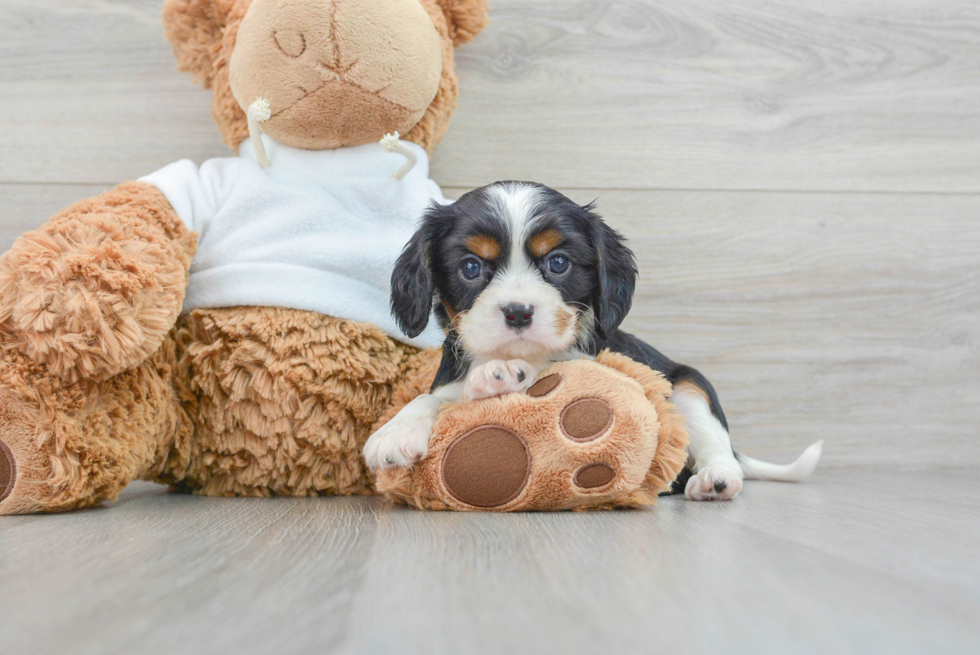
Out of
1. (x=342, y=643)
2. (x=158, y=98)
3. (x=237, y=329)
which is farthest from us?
(x=158, y=98)

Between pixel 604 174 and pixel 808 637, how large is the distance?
160 cm

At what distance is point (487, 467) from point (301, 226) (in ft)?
2.22

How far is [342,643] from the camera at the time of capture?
0.59m

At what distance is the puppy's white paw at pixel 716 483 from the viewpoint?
1.45 m

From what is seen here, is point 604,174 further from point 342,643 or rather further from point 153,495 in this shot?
point 342,643

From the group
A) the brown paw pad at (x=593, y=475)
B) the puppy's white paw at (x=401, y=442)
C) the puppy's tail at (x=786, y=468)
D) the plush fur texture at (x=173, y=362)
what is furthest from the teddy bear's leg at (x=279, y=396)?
the puppy's tail at (x=786, y=468)

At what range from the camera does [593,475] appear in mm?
1196

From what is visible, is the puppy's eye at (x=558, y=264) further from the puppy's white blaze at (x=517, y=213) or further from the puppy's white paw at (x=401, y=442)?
the puppy's white paw at (x=401, y=442)

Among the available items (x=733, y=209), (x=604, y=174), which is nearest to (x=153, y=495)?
(x=604, y=174)

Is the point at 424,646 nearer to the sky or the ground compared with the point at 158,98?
nearer to the ground

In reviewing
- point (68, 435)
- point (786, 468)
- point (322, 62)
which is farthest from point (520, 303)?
point (786, 468)

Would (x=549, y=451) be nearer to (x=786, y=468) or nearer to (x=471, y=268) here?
(x=471, y=268)

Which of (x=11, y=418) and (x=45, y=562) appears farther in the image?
(x=11, y=418)

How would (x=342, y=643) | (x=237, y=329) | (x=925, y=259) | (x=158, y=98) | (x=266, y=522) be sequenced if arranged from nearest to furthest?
(x=342, y=643), (x=266, y=522), (x=237, y=329), (x=158, y=98), (x=925, y=259)
